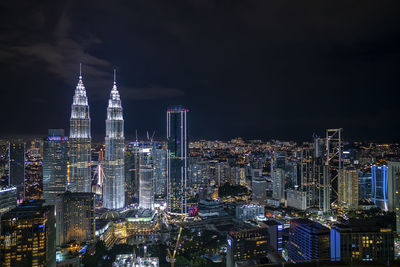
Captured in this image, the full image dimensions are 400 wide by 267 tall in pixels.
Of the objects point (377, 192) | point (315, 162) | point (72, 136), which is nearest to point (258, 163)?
point (315, 162)

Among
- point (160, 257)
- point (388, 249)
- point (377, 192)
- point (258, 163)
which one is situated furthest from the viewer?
point (258, 163)

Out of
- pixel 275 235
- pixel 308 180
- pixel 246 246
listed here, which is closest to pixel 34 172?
pixel 246 246

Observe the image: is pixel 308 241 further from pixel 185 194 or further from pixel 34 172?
pixel 34 172

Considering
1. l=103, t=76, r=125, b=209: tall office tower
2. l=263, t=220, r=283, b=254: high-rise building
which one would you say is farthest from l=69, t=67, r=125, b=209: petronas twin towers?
l=263, t=220, r=283, b=254: high-rise building

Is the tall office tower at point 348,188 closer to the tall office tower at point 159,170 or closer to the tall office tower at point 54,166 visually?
the tall office tower at point 159,170

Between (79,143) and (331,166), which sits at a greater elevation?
(79,143)

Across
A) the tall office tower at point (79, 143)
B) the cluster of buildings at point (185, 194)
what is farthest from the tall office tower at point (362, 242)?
the tall office tower at point (79, 143)

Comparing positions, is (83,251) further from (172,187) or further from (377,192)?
(377,192)

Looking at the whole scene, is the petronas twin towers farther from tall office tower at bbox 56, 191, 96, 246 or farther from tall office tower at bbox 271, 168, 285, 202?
tall office tower at bbox 271, 168, 285, 202
